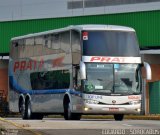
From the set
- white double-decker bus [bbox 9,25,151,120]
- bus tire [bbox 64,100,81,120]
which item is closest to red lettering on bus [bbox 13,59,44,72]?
white double-decker bus [bbox 9,25,151,120]

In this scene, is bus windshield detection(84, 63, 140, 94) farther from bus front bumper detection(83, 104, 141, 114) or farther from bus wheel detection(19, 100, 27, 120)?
bus wheel detection(19, 100, 27, 120)

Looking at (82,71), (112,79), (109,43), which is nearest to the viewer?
(82,71)

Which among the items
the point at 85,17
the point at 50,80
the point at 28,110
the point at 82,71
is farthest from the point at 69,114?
the point at 85,17

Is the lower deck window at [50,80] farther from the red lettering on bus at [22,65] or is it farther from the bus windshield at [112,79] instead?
the bus windshield at [112,79]

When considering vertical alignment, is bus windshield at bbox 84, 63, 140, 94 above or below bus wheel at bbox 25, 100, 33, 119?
above

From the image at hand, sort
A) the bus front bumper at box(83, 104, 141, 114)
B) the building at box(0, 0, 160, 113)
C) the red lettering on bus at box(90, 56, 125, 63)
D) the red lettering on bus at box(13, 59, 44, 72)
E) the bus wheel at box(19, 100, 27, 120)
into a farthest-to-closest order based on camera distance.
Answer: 1. the building at box(0, 0, 160, 113)
2. the bus wheel at box(19, 100, 27, 120)
3. the red lettering on bus at box(13, 59, 44, 72)
4. the bus front bumper at box(83, 104, 141, 114)
5. the red lettering on bus at box(90, 56, 125, 63)

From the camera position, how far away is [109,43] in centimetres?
2731

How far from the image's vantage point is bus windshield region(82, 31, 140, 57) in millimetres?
26953

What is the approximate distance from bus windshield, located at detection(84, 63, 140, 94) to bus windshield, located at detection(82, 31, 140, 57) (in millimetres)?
496

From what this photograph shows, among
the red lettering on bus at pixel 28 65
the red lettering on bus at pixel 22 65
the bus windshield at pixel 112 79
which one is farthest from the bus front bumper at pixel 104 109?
the red lettering on bus at pixel 22 65

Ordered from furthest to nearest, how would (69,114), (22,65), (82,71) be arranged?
1. (22,65)
2. (69,114)
3. (82,71)

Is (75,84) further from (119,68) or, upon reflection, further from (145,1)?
(145,1)

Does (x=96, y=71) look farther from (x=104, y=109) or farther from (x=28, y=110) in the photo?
(x=28, y=110)

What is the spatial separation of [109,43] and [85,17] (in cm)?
1945
